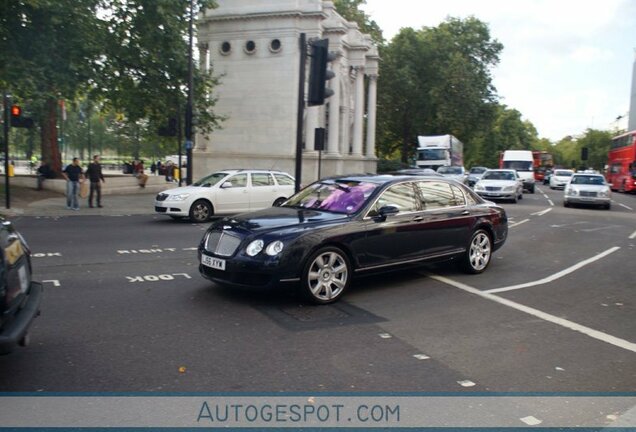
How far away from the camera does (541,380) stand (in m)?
4.46

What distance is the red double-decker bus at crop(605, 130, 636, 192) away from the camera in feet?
122

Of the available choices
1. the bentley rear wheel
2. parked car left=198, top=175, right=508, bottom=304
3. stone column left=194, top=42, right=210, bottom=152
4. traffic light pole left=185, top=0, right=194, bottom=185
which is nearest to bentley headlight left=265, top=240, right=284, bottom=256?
parked car left=198, top=175, right=508, bottom=304

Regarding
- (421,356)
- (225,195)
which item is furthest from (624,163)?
(421,356)

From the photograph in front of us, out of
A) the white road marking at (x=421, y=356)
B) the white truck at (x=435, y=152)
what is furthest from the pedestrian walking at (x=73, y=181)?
the white truck at (x=435, y=152)

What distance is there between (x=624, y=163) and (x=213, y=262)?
1579 inches

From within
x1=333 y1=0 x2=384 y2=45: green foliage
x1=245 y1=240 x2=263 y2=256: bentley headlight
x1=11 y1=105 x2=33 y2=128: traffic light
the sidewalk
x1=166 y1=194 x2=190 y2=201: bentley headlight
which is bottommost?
the sidewalk

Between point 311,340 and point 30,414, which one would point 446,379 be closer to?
point 311,340

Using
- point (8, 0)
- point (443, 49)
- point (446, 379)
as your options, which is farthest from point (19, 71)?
point (443, 49)

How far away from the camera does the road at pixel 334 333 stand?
4359 millimetres

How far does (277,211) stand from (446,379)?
3.61 metres

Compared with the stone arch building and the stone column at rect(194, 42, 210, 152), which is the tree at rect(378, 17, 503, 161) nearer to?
the stone arch building

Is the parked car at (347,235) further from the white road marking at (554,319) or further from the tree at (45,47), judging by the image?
the tree at (45,47)

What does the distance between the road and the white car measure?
6029 millimetres

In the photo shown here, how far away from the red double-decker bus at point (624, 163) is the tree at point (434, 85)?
52.2 feet
